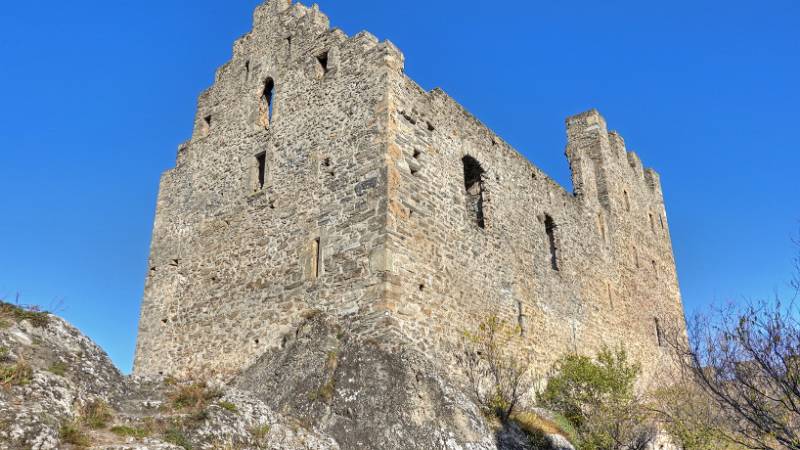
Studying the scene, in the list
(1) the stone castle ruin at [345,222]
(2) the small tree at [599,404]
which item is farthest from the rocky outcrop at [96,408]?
(2) the small tree at [599,404]

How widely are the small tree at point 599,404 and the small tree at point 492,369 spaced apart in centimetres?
91

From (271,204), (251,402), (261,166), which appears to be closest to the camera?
(251,402)

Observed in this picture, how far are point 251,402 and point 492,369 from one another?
5475 mm

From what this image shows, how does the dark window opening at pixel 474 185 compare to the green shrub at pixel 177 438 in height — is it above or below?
above

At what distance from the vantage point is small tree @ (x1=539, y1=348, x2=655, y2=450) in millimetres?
12844

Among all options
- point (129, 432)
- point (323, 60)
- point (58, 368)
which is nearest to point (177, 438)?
point (129, 432)

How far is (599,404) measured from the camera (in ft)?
43.8

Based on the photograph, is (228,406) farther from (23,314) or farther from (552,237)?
(552,237)

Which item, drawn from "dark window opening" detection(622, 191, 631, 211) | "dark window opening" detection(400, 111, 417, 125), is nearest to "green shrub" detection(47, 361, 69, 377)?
"dark window opening" detection(400, 111, 417, 125)

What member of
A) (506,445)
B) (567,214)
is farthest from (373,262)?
(567,214)

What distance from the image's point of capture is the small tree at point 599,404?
12.8 metres

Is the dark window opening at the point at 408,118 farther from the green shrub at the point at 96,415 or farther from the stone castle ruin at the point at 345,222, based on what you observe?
the green shrub at the point at 96,415

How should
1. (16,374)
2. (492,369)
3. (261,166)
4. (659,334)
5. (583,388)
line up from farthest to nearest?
(659,334)
(261,166)
(583,388)
(492,369)
(16,374)

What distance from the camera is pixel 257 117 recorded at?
1595 centimetres
